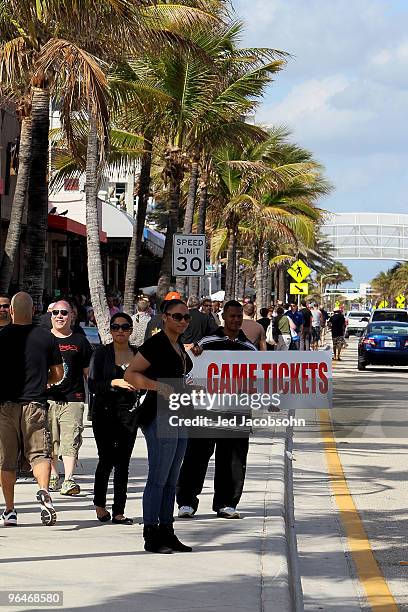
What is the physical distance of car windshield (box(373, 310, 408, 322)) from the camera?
44.3 meters

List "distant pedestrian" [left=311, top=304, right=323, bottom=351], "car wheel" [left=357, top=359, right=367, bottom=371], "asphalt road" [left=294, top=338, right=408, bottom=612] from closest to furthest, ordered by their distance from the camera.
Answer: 1. "asphalt road" [left=294, top=338, right=408, bottom=612]
2. "car wheel" [left=357, top=359, right=367, bottom=371]
3. "distant pedestrian" [left=311, top=304, right=323, bottom=351]

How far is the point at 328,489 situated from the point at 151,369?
513 cm

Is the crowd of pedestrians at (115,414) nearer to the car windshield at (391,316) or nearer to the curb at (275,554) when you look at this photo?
the curb at (275,554)

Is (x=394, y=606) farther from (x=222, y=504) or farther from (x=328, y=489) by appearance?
(x=328, y=489)

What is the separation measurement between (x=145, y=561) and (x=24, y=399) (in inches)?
75.5

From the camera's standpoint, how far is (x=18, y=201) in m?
22.9

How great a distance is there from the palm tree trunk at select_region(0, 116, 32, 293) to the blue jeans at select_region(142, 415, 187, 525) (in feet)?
38.6

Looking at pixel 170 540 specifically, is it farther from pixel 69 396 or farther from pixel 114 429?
pixel 69 396

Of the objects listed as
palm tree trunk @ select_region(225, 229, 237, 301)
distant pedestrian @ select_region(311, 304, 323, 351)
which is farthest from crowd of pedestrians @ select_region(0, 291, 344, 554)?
distant pedestrian @ select_region(311, 304, 323, 351)

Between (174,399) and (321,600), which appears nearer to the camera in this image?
(321,600)

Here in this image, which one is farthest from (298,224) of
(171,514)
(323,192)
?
(171,514)

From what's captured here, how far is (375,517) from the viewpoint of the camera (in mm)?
11930

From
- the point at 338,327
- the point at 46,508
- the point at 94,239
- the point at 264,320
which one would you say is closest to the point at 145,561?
the point at 46,508

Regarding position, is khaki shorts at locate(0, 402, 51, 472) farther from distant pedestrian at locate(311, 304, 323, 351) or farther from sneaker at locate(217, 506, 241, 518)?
distant pedestrian at locate(311, 304, 323, 351)
